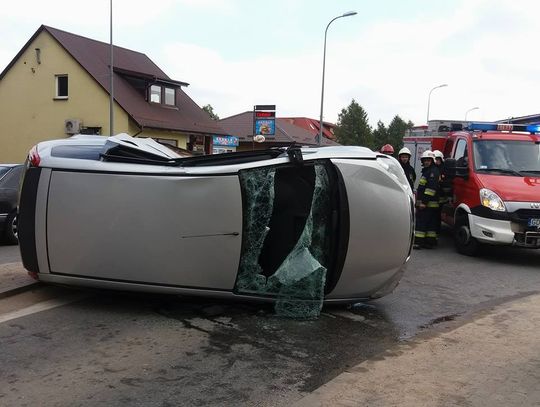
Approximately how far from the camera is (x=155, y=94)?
29734mm

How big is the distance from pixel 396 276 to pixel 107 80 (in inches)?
991

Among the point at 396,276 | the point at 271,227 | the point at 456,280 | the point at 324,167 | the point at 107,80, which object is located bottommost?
the point at 456,280

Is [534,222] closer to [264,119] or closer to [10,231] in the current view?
[10,231]

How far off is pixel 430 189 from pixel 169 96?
23875mm

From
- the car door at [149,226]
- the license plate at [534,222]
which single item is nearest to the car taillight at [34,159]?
the car door at [149,226]

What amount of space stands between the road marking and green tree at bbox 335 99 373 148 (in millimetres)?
59212

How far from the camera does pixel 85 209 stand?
4.66 metres

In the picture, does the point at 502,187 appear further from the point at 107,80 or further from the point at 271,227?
the point at 107,80

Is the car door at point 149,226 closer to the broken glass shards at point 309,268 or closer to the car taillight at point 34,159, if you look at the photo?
the car taillight at point 34,159

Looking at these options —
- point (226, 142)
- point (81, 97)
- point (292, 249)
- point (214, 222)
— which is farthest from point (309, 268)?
point (226, 142)

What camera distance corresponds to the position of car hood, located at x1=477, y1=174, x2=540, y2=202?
7977 millimetres

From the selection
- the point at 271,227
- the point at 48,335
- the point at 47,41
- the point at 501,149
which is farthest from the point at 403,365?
the point at 47,41

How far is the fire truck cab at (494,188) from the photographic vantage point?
7930mm

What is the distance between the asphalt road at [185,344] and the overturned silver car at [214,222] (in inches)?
12.6
